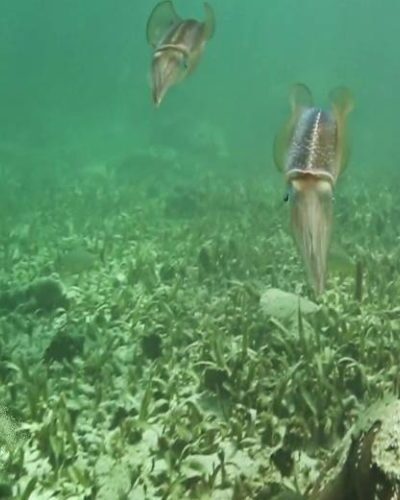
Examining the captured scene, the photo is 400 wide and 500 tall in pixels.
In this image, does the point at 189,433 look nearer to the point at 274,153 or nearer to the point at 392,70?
the point at 274,153

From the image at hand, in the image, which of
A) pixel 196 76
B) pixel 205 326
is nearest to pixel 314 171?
pixel 205 326

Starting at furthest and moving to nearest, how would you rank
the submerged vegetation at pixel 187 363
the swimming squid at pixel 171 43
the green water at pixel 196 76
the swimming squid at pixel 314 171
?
the green water at pixel 196 76
the submerged vegetation at pixel 187 363
the swimming squid at pixel 171 43
the swimming squid at pixel 314 171

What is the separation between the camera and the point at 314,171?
2328mm

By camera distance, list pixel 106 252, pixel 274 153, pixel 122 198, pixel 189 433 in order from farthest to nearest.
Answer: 1. pixel 122 198
2. pixel 106 252
3. pixel 189 433
4. pixel 274 153

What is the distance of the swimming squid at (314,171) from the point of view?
234 cm

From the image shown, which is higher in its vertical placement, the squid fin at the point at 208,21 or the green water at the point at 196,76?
the green water at the point at 196,76

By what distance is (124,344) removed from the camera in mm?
6055

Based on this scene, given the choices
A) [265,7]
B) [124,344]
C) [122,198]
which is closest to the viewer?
[124,344]

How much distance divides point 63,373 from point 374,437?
332cm

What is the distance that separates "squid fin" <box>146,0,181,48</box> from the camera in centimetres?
374

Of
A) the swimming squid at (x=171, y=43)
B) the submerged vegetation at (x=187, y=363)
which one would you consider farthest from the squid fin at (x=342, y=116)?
the submerged vegetation at (x=187, y=363)

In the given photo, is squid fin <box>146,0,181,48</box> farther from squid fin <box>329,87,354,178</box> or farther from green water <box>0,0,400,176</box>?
squid fin <box>329,87,354,178</box>

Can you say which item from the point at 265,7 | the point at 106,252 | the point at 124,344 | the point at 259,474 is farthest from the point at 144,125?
the point at 265,7

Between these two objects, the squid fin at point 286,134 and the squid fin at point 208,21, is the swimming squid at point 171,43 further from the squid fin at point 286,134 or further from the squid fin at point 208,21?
the squid fin at point 286,134
